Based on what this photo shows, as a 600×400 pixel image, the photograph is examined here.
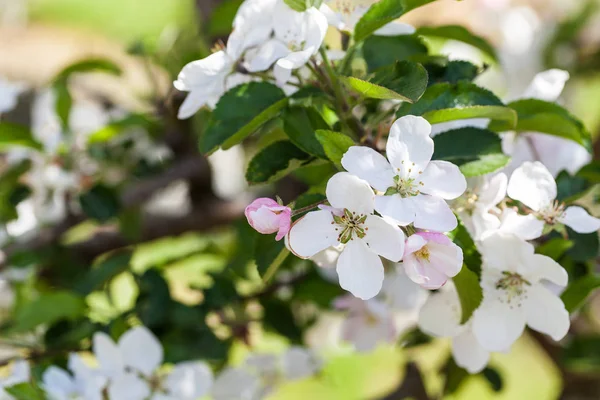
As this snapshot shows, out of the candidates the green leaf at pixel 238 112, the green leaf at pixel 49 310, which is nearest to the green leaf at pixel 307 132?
the green leaf at pixel 238 112

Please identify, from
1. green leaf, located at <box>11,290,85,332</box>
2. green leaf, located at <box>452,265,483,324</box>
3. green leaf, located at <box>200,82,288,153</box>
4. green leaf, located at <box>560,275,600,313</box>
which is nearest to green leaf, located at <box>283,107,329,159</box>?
green leaf, located at <box>200,82,288,153</box>

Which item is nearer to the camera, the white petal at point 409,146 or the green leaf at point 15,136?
the white petal at point 409,146

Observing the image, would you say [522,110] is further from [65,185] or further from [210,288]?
[65,185]

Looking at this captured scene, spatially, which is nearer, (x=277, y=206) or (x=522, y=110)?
(x=277, y=206)

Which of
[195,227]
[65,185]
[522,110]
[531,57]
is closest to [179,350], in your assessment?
[65,185]

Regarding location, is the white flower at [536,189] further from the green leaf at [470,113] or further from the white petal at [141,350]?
the white petal at [141,350]

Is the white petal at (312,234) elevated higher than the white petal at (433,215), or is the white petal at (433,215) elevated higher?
the white petal at (312,234)
